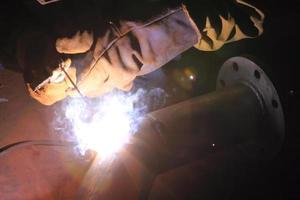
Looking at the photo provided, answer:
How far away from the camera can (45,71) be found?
6.01ft

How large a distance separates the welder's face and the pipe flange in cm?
108

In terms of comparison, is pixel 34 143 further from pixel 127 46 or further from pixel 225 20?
pixel 225 20

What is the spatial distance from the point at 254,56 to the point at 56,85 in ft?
4.14

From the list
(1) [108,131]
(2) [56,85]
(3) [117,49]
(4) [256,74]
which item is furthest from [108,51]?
(4) [256,74]

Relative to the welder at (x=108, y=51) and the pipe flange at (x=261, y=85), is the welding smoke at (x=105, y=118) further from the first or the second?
the pipe flange at (x=261, y=85)

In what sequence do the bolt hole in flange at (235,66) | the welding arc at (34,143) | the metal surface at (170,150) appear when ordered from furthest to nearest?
the welding arc at (34,143) → the bolt hole in flange at (235,66) → the metal surface at (170,150)

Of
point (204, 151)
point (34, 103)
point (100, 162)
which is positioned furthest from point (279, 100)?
point (34, 103)

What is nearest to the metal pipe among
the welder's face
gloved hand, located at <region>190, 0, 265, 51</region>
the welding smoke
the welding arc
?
the welding smoke

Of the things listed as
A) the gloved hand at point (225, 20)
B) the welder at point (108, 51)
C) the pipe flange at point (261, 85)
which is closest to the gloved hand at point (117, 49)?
the welder at point (108, 51)

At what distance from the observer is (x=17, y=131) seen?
2648 mm

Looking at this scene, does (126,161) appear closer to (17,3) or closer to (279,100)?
(279,100)

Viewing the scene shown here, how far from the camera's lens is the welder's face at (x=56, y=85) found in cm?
181

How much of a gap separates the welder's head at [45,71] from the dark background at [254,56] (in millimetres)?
388

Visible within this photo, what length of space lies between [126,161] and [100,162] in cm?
12
